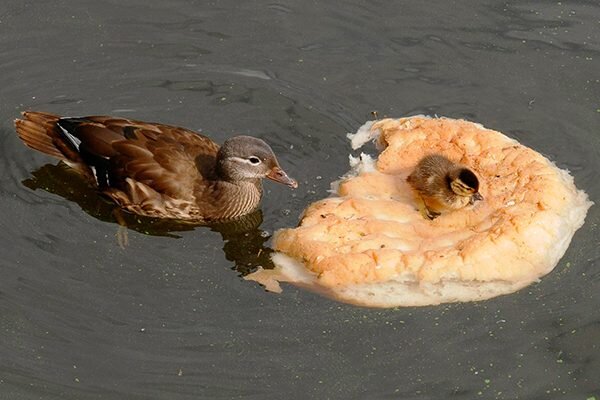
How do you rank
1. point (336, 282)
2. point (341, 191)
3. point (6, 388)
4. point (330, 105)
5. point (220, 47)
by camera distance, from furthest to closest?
point (220, 47), point (330, 105), point (341, 191), point (336, 282), point (6, 388)

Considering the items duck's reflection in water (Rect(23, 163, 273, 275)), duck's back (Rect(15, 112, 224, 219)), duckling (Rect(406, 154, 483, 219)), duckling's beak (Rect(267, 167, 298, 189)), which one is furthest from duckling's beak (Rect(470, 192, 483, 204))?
duck's back (Rect(15, 112, 224, 219))

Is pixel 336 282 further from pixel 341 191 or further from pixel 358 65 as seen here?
pixel 358 65

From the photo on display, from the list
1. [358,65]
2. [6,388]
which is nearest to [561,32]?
[358,65]

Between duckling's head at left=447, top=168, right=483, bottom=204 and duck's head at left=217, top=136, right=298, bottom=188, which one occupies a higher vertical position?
duckling's head at left=447, top=168, right=483, bottom=204

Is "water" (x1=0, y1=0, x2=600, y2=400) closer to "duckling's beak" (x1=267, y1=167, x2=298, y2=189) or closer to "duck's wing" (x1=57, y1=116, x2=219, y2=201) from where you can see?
"duckling's beak" (x1=267, y1=167, x2=298, y2=189)

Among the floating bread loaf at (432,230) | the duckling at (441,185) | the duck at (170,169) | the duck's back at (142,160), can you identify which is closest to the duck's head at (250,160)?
the duck at (170,169)

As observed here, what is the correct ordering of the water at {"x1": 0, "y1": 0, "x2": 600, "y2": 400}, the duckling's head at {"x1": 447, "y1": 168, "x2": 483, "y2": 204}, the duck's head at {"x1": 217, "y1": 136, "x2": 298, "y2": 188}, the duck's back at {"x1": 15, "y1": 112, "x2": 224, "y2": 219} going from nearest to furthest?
the water at {"x1": 0, "y1": 0, "x2": 600, "y2": 400} < the duckling's head at {"x1": 447, "y1": 168, "x2": 483, "y2": 204} < the duck's head at {"x1": 217, "y1": 136, "x2": 298, "y2": 188} < the duck's back at {"x1": 15, "y1": 112, "x2": 224, "y2": 219}

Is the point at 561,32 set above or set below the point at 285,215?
above
